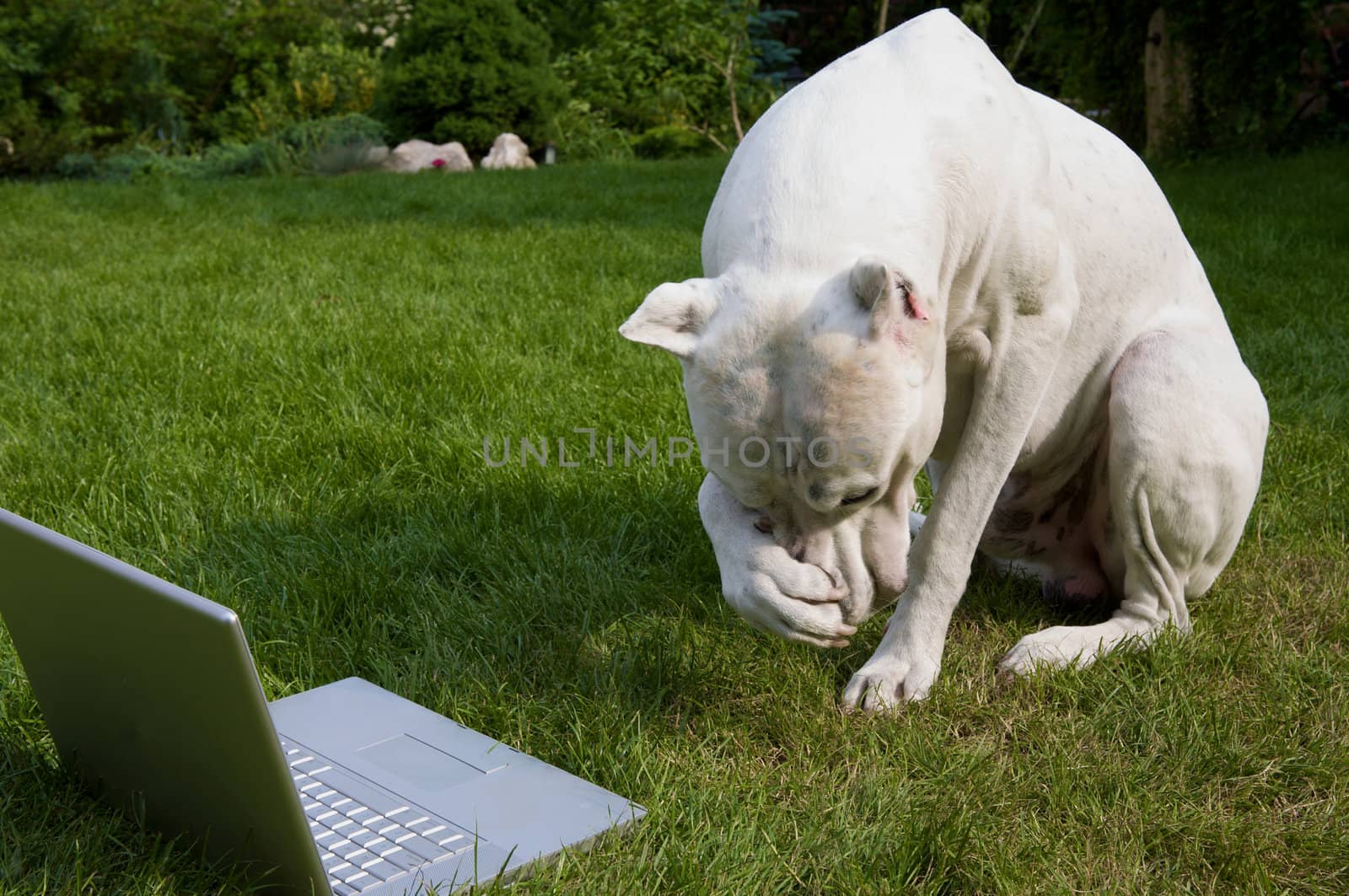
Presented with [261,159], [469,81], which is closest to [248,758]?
[261,159]

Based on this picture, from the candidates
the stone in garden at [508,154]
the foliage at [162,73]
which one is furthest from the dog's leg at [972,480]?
the foliage at [162,73]

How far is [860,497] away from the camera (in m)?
1.99

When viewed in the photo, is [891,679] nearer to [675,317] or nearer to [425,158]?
[675,317]

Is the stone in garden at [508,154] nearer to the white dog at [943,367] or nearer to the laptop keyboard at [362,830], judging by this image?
the white dog at [943,367]

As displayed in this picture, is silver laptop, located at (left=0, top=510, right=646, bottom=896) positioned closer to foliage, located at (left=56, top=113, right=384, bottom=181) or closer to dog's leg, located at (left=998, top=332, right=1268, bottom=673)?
dog's leg, located at (left=998, top=332, right=1268, bottom=673)

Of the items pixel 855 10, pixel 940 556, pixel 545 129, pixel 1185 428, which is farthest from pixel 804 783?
pixel 855 10

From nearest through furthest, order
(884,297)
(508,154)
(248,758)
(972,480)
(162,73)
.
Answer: (248,758)
(884,297)
(972,480)
(508,154)
(162,73)

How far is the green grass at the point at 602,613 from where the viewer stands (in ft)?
6.33

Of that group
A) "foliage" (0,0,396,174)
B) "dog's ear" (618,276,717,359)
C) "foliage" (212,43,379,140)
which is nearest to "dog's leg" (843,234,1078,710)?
"dog's ear" (618,276,717,359)

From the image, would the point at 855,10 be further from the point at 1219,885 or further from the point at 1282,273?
the point at 1219,885

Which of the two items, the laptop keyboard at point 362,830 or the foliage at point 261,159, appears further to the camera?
the foliage at point 261,159

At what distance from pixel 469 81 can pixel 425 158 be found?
52.8 inches

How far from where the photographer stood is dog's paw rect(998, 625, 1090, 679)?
2.51 m

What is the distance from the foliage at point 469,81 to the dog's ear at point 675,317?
35.9ft
